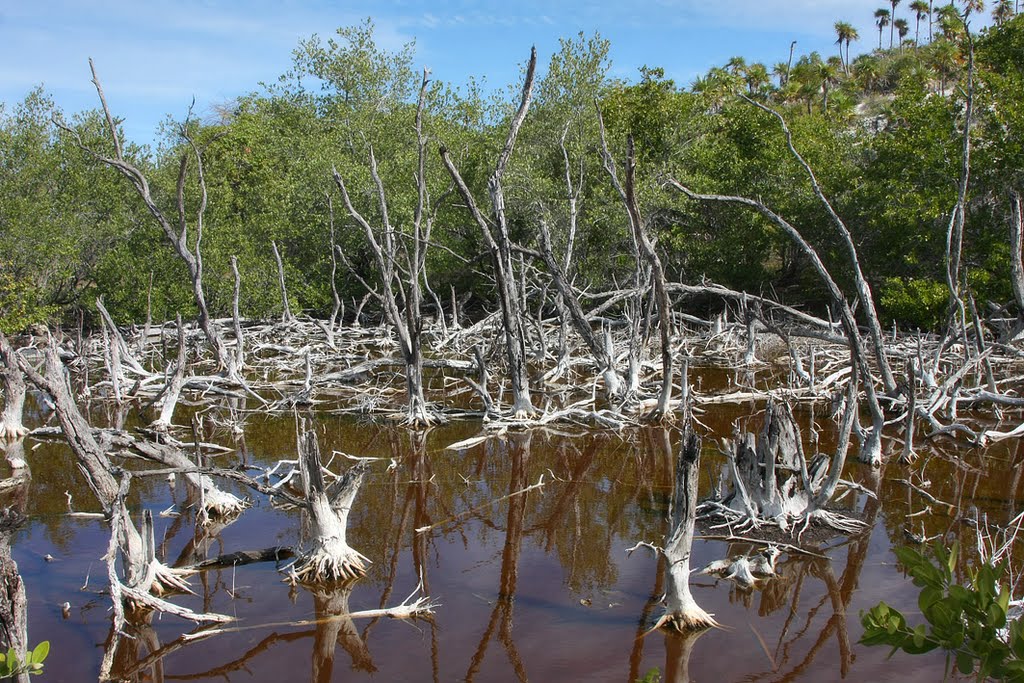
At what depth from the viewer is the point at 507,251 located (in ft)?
36.3

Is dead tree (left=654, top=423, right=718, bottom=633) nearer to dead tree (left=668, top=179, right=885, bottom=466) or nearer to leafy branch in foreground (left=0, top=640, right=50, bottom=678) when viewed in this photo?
dead tree (left=668, top=179, right=885, bottom=466)

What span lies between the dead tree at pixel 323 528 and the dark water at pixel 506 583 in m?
0.16

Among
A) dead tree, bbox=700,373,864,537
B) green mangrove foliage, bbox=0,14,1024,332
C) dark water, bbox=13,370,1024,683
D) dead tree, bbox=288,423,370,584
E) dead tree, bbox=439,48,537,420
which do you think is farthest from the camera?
green mangrove foliage, bbox=0,14,1024,332

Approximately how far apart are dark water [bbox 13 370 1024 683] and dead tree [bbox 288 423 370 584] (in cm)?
16

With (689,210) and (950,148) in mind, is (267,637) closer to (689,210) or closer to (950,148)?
(950,148)

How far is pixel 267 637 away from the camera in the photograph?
5773 mm

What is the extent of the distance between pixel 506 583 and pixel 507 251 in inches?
209

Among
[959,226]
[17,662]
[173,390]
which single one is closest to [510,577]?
[17,662]

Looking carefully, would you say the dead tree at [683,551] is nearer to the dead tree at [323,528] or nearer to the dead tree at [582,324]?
the dead tree at [323,528]

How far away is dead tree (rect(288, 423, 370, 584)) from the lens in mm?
6539

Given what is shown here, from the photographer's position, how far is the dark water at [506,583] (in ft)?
17.7

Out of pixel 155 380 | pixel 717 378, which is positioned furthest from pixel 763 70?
pixel 155 380

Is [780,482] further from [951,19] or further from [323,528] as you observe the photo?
[951,19]

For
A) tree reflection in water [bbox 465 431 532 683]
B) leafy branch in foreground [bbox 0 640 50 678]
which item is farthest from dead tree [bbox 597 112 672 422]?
leafy branch in foreground [bbox 0 640 50 678]
